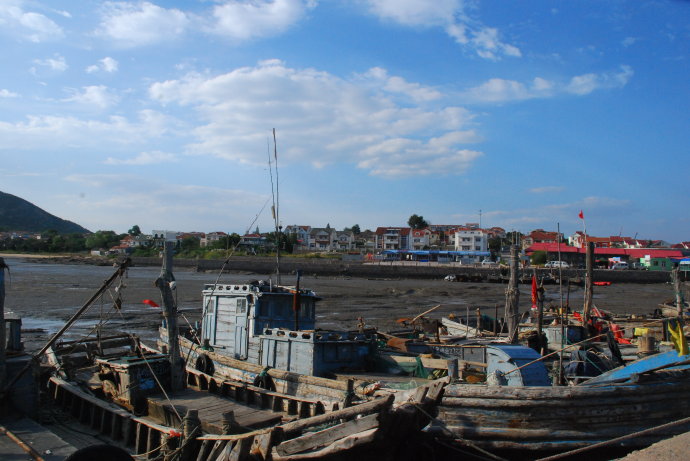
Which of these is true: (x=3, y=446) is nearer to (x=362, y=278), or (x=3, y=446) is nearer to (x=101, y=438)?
(x=101, y=438)

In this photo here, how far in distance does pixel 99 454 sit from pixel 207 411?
3064 millimetres

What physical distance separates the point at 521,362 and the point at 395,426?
4.41 m

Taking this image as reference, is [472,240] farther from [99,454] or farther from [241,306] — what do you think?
[99,454]

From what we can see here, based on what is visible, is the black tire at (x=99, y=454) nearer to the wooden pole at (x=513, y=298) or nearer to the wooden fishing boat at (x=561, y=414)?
the wooden fishing boat at (x=561, y=414)

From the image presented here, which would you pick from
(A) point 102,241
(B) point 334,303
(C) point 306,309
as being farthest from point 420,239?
(C) point 306,309

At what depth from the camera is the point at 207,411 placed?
11.3 meters

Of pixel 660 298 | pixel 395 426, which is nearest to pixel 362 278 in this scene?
pixel 660 298

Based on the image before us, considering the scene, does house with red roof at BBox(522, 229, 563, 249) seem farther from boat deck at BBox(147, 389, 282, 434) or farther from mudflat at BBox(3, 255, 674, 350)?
boat deck at BBox(147, 389, 282, 434)

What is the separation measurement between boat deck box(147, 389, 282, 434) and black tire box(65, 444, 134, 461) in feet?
6.04

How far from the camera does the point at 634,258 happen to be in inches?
4136

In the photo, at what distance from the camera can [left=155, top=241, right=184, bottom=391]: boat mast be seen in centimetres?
1258

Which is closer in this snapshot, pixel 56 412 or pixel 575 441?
pixel 575 441

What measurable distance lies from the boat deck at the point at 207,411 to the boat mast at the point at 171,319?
0.39 meters

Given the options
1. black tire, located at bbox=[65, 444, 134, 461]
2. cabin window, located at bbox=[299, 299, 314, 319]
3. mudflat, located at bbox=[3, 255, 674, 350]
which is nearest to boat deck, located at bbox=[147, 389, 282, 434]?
black tire, located at bbox=[65, 444, 134, 461]
